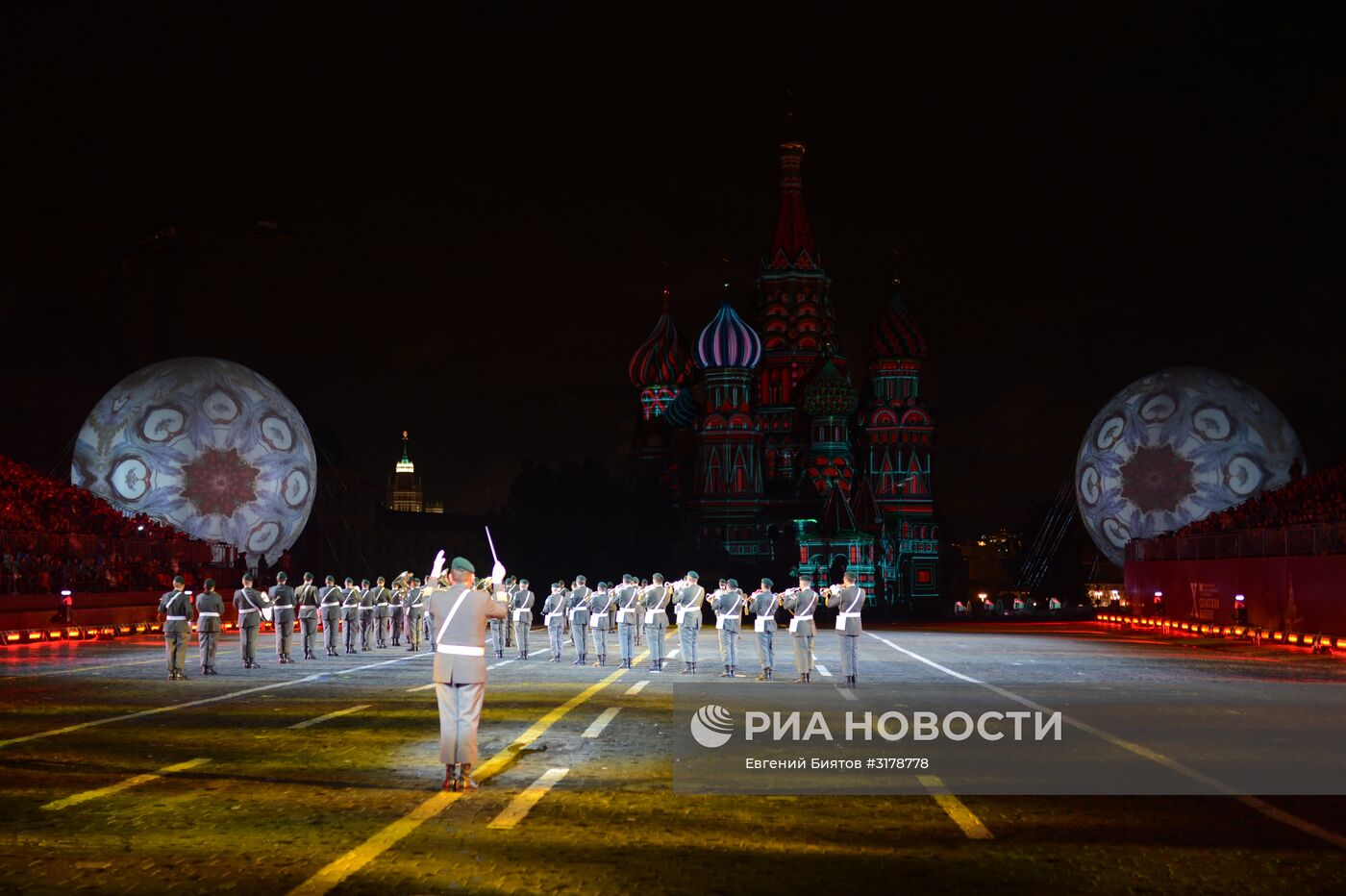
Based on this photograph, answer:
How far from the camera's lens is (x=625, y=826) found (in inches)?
425

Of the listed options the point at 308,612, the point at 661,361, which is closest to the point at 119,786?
the point at 308,612

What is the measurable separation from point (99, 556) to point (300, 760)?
3477 cm

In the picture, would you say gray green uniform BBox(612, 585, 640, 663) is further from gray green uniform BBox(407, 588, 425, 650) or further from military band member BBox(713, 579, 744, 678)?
gray green uniform BBox(407, 588, 425, 650)

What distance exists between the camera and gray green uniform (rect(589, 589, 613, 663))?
31969 millimetres

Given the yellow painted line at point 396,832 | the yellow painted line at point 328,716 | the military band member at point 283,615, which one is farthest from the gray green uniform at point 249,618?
the yellow painted line at point 396,832

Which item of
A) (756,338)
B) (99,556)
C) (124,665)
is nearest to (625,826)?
(124,665)

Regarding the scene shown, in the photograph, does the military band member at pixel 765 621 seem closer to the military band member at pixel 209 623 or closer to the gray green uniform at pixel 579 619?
the gray green uniform at pixel 579 619

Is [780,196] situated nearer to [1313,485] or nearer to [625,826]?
[1313,485]

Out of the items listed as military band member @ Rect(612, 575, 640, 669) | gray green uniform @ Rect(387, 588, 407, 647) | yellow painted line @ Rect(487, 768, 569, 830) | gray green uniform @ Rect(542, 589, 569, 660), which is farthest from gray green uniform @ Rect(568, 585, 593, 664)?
yellow painted line @ Rect(487, 768, 569, 830)

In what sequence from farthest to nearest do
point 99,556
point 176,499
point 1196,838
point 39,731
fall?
point 176,499
point 99,556
point 39,731
point 1196,838

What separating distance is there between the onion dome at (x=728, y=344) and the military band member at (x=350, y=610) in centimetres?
8000

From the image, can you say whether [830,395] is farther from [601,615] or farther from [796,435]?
[601,615]

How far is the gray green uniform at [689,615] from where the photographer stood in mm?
28297

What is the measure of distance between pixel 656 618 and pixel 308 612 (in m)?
8.71
